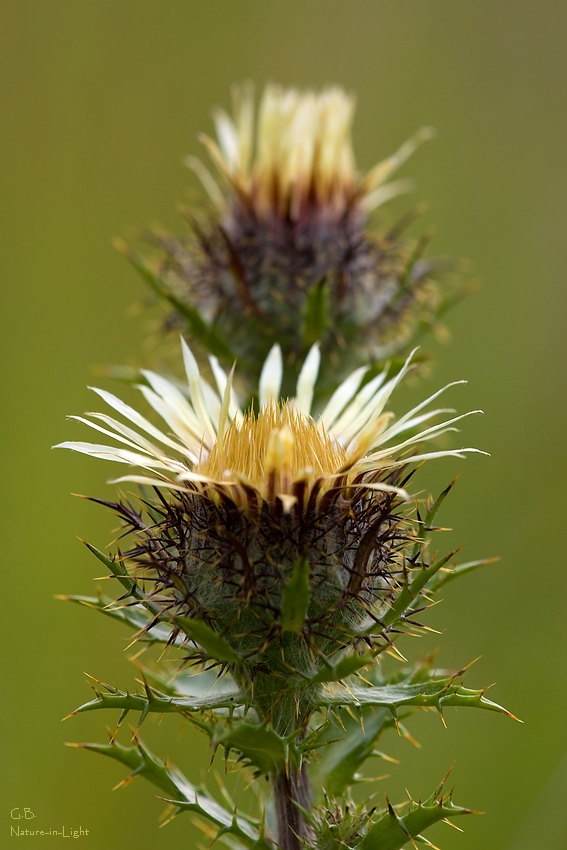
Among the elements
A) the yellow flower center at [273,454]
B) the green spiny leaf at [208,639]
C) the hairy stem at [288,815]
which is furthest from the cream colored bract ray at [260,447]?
the hairy stem at [288,815]

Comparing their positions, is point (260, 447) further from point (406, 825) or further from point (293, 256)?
point (293, 256)

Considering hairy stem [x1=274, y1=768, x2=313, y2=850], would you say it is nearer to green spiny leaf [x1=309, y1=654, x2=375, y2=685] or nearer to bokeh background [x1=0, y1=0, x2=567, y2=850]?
green spiny leaf [x1=309, y1=654, x2=375, y2=685]

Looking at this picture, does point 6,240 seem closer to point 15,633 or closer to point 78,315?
point 78,315

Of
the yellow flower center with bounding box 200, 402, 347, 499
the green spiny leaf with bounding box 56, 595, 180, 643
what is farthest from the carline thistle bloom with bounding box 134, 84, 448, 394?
the green spiny leaf with bounding box 56, 595, 180, 643

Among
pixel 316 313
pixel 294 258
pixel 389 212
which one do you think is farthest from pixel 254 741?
pixel 389 212

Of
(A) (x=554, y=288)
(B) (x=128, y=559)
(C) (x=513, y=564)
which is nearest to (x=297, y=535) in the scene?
(B) (x=128, y=559)

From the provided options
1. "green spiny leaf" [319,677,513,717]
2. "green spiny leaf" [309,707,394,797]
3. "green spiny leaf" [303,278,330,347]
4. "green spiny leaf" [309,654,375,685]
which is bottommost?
"green spiny leaf" [309,707,394,797]
